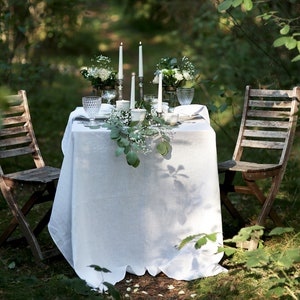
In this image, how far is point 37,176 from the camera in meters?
4.53

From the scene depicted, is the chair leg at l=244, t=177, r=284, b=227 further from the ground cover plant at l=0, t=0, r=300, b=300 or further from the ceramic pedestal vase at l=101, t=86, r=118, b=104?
the ceramic pedestal vase at l=101, t=86, r=118, b=104

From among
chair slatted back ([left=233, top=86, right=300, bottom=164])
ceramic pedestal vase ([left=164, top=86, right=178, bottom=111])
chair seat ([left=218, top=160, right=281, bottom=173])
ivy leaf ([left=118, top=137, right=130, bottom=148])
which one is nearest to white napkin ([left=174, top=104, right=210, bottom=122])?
ceramic pedestal vase ([left=164, top=86, right=178, bottom=111])

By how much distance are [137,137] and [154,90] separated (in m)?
5.36

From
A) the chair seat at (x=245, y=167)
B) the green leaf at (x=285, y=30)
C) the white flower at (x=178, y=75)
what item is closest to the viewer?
the green leaf at (x=285, y=30)

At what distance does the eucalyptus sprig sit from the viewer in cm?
393

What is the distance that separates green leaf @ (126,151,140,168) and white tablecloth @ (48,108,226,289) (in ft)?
0.43

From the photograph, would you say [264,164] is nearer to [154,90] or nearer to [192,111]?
[192,111]

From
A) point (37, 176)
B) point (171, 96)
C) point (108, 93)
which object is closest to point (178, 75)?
point (171, 96)

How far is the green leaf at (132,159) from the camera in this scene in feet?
12.8

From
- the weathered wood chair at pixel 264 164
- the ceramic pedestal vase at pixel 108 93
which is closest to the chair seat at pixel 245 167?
the weathered wood chair at pixel 264 164

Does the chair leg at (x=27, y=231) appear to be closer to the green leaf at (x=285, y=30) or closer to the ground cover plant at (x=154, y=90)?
the ground cover plant at (x=154, y=90)

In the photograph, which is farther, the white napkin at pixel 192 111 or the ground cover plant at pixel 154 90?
the white napkin at pixel 192 111

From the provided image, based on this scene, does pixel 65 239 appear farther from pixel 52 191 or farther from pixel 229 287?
pixel 229 287

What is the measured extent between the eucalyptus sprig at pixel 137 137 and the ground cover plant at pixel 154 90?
773 millimetres
